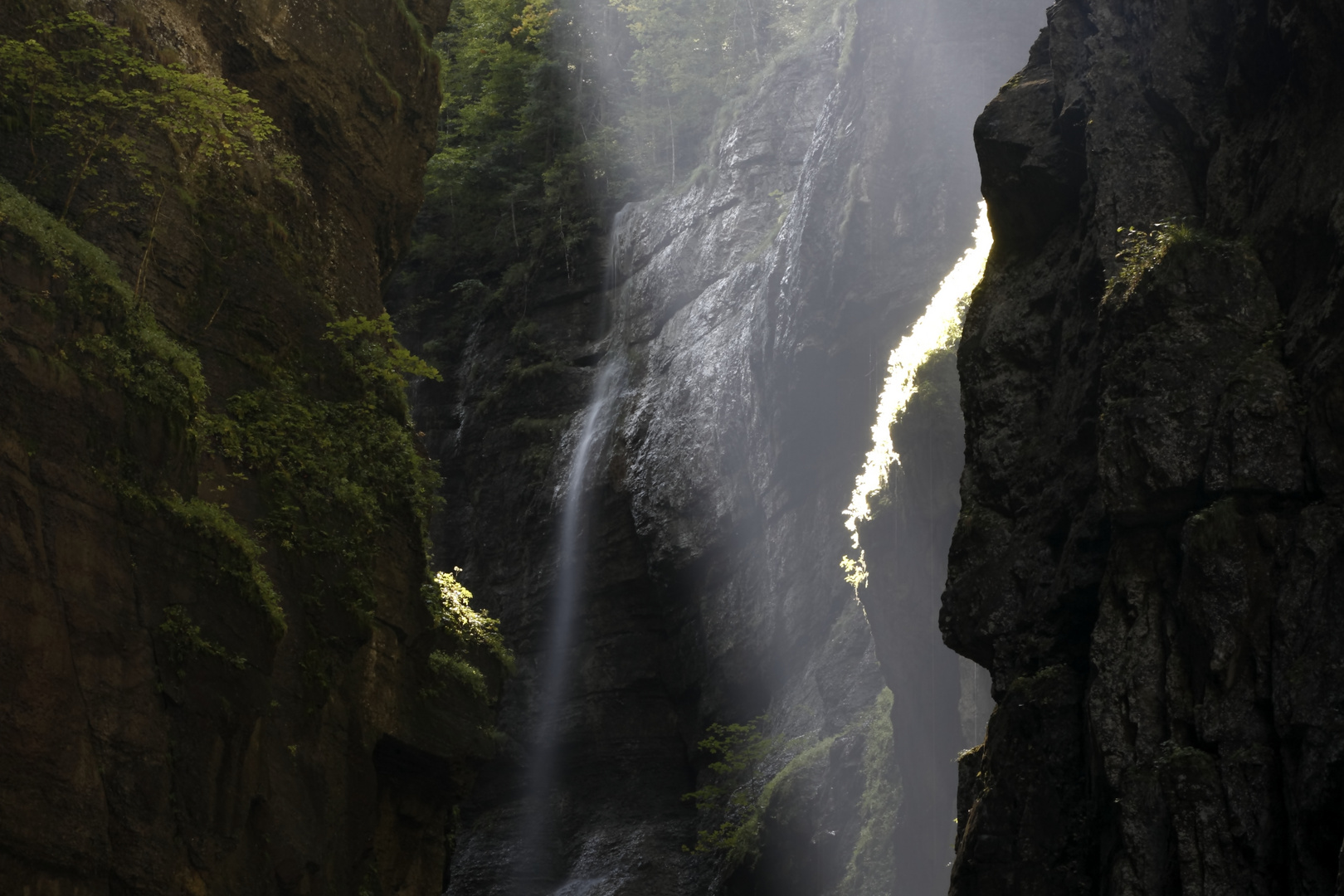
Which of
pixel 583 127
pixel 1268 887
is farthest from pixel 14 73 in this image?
pixel 583 127

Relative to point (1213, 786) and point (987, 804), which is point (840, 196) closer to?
point (987, 804)

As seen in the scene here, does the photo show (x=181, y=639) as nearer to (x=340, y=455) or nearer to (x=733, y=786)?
(x=340, y=455)

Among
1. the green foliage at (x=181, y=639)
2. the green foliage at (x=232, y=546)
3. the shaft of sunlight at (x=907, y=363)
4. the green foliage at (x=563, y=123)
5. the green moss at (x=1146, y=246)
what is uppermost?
the green foliage at (x=563, y=123)

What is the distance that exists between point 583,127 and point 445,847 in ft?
82.1

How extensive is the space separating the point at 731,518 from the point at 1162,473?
1604 centimetres

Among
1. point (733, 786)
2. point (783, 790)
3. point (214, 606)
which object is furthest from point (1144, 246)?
point (733, 786)

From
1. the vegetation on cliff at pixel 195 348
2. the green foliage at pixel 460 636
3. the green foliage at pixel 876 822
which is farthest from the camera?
the green foliage at pixel 876 822

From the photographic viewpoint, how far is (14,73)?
1118cm

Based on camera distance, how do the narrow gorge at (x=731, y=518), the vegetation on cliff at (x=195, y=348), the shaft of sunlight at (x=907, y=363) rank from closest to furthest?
1. the narrow gorge at (x=731, y=518)
2. the vegetation on cliff at (x=195, y=348)
3. the shaft of sunlight at (x=907, y=363)

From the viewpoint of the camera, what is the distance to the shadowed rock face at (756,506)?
23.0 meters

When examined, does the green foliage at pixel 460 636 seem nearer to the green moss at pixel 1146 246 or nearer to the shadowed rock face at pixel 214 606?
the shadowed rock face at pixel 214 606

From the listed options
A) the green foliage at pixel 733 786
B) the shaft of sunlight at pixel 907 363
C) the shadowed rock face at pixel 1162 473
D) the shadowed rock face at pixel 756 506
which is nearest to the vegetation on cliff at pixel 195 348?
the shadowed rock face at pixel 1162 473

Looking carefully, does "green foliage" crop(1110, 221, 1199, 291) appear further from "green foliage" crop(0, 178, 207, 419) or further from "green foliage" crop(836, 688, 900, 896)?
"green foliage" crop(836, 688, 900, 896)

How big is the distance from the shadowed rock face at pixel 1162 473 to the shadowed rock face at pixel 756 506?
9.84 meters
